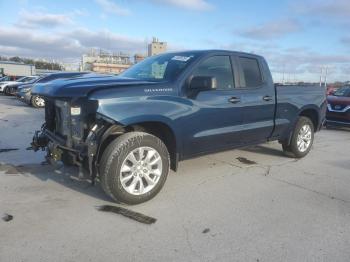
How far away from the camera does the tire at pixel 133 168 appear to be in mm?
4141

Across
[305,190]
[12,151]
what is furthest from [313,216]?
[12,151]

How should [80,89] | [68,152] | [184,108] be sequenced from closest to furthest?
[80,89] → [68,152] → [184,108]

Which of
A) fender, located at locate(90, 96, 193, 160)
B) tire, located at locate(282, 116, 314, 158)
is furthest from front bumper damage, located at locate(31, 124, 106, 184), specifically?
tire, located at locate(282, 116, 314, 158)

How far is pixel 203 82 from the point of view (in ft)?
15.7

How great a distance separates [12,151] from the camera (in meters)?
7.02

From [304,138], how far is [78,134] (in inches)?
182

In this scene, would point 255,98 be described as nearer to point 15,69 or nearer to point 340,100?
point 340,100

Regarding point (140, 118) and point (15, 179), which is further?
point (15, 179)

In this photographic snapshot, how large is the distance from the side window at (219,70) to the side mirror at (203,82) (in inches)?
8.9

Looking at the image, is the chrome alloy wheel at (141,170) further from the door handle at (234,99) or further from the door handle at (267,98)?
the door handle at (267,98)

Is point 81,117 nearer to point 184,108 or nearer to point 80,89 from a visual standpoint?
point 80,89

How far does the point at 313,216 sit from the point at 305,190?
3.24 ft

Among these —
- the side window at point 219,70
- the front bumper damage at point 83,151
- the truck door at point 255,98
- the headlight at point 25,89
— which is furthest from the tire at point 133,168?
the headlight at point 25,89

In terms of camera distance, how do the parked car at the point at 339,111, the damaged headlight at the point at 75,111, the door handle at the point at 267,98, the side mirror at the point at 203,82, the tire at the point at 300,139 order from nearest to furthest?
the damaged headlight at the point at 75,111, the side mirror at the point at 203,82, the door handle at the point at 267,98, the tire at the point at 300,139, the parked car at the point at 339,111
